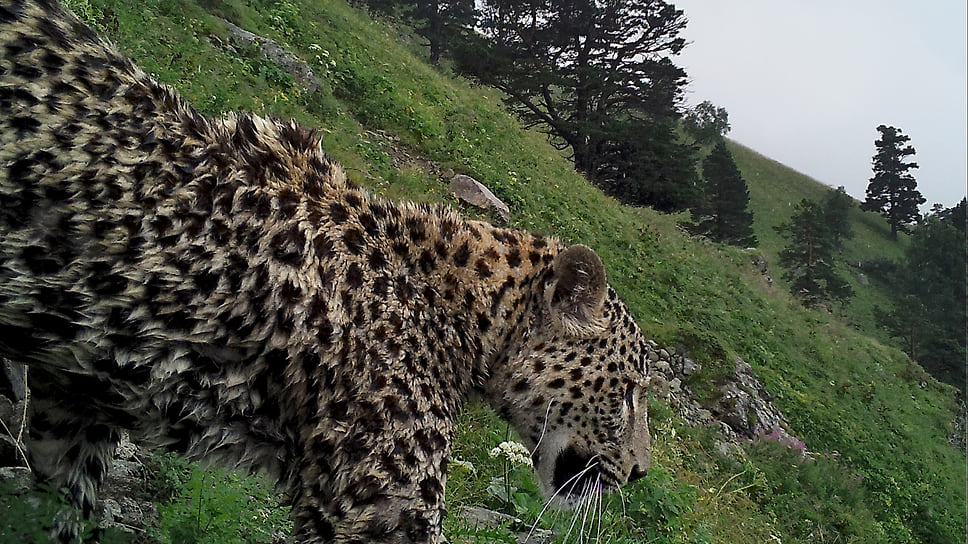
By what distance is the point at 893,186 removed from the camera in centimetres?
6981

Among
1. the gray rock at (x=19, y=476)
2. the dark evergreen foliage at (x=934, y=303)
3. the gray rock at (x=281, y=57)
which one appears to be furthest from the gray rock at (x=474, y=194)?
the dark evergreen foliage at (x=934, y=303)

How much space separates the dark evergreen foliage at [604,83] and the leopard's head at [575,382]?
26.6m

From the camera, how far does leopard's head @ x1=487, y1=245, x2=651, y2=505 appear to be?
12.7ft

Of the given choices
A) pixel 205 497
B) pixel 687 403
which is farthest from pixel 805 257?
pixel 205 497

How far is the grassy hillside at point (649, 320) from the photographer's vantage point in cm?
774

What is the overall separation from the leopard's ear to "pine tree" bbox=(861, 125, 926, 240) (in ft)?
253

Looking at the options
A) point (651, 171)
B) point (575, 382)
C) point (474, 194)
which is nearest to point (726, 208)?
point (651, 171)

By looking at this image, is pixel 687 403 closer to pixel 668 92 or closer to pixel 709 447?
pixel 709 447

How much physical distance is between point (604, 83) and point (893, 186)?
53.9 metres

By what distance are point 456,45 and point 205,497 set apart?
1148 inches

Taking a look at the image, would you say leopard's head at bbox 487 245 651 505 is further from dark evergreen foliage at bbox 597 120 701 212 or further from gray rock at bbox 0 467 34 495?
dark evergreen foliage at bbox 597 120 701 212

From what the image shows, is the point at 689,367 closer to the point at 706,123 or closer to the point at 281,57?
the point at 281,57

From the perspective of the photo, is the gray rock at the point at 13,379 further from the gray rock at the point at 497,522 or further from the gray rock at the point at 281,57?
the gray rock at the point at 281,57

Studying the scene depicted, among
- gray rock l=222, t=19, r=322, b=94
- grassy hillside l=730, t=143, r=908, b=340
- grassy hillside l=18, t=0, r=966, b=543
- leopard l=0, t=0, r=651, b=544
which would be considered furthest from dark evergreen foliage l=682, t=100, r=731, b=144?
leopard l=0, t=0, r=651, b=544
